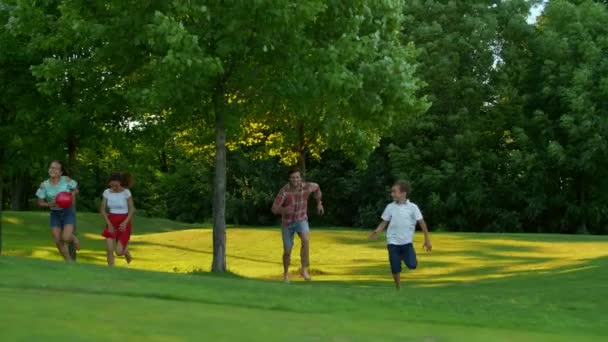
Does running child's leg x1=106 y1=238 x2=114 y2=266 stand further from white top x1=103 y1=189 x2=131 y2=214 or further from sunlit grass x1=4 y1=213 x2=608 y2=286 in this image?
sunlit grass x1=4 y1=213 x2=608 y2=286

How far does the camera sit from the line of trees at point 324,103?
21.4 metres

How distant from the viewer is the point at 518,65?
55.8m

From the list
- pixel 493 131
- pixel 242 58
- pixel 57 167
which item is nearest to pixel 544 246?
pixel 242 58

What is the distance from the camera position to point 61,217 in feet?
58.4

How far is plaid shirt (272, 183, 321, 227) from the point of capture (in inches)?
728

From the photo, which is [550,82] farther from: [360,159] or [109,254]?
[109,254]

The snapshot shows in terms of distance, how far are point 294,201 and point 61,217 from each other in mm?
4514

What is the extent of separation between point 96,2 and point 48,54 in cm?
467

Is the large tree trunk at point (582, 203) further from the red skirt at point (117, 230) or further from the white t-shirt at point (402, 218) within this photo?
the red skirt at point (117, 230)

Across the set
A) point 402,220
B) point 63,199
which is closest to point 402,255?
point 402,220

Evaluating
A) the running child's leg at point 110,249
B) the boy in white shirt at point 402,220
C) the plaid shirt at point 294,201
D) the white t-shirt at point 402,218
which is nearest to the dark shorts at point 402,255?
the boy in white shirt at point 402,220

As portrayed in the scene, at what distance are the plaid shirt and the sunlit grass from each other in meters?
4.82

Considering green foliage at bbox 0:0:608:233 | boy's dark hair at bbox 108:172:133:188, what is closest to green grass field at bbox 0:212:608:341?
boy's dark hair at bbox 108:172:133:188

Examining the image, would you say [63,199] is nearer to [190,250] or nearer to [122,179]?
[122,179]
